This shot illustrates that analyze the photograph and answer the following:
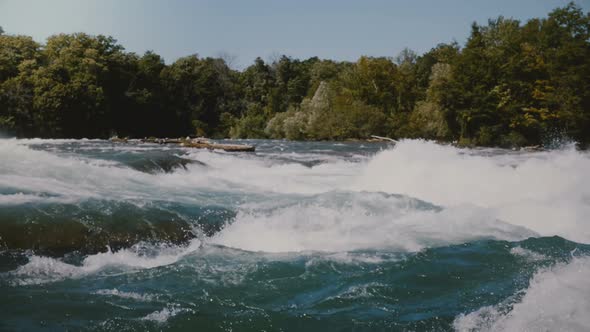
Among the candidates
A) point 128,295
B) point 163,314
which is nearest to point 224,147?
point 128,295

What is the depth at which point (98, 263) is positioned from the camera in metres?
6.64

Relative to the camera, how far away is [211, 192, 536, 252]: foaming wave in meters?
7.96

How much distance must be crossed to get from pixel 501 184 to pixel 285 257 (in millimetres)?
8579

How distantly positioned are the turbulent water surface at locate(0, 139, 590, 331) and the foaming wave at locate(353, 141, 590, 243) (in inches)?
2.6

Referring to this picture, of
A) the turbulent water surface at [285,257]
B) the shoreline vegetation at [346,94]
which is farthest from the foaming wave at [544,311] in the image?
the shoreline vegetation at [346,94]

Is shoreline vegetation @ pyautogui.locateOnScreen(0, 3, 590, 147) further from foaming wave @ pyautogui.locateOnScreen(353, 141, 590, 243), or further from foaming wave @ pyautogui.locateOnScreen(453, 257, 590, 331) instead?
foaming wave @ pyautogui.locateOnScreen(453, 257, 590, 331)

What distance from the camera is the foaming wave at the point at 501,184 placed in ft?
31.7

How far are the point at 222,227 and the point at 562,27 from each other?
4400cm

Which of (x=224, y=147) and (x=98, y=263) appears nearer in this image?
(x=98, y=263)

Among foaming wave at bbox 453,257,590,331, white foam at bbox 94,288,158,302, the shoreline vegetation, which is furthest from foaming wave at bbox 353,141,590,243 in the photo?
the shoreline vegetation

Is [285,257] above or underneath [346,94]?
underneath

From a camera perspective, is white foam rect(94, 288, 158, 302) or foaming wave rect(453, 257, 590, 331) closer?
foaming wave rect(453, 257, 590, 331)

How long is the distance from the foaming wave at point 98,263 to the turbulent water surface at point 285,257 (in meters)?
0.03

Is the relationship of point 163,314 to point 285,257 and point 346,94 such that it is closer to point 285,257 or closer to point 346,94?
point 285,257
